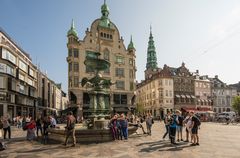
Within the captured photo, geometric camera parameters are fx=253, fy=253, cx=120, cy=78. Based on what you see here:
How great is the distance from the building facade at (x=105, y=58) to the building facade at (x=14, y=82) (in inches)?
387

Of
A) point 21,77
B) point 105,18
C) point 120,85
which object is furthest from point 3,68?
point 105,18

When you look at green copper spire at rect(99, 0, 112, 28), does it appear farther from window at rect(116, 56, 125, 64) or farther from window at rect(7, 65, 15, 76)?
window at rect(7, 65, 15, 76)

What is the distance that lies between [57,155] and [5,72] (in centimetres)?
3524

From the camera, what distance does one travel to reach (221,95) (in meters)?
84.2

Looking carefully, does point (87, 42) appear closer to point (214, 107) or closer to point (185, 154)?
point (185, 154)

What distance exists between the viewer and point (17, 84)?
157 ft

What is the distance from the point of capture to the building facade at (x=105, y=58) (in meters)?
49.6

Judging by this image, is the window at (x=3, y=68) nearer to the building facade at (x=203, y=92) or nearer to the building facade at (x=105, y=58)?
the building facade at (x=105, y=58)

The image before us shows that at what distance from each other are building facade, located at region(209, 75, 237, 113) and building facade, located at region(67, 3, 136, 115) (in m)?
39.2

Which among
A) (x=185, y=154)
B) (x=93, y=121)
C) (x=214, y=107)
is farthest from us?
(x=214, y=107)

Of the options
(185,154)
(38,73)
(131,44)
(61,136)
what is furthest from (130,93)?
(185,154)

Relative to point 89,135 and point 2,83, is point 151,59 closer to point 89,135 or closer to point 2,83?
point 2,83

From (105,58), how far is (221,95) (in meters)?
48.8

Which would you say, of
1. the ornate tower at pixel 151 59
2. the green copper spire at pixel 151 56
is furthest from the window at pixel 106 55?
the green copper spire at pixel 151 56
